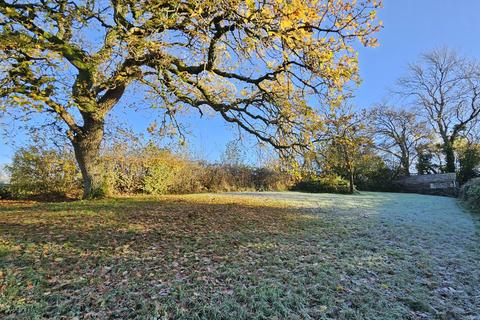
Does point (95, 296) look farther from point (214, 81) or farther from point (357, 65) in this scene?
point (214, 81)

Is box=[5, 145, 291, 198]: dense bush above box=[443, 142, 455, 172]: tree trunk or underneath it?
underneath

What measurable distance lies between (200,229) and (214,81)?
4.30 metres

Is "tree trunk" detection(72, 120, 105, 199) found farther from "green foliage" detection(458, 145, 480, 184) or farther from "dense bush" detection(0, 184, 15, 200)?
"green foliage" detection(458, 145, 480, 184)

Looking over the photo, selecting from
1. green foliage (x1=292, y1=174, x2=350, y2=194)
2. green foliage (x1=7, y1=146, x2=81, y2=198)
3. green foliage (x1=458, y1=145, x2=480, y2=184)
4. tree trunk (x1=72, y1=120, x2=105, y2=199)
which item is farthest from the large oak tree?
green foliage (x1=458, y1=145, x2=480, y2=184)

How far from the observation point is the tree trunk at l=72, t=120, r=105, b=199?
26.0 ft

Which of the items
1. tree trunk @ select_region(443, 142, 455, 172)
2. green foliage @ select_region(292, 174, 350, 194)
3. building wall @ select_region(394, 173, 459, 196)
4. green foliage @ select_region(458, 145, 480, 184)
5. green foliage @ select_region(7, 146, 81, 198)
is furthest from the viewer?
tree trunk @ select_region(443, 142, 455, 172)

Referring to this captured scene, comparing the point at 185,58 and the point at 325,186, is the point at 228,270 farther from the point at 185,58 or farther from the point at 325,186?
the point at 325,186

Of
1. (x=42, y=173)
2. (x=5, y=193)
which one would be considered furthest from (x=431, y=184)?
(x=5, y=193)

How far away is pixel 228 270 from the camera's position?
10.7 ft

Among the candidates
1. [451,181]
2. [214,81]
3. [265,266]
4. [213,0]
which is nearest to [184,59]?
[214,81]

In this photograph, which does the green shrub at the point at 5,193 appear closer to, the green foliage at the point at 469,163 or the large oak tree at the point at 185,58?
the large oak tree at the point at 185,58

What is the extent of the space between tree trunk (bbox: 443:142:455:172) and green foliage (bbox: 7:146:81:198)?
76.1ft

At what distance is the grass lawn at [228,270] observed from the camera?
2514 mm

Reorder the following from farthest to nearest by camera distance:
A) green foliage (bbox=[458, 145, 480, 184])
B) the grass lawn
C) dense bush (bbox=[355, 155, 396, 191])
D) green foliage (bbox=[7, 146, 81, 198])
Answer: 1. green foliage (bbox=[458, 145, 480, 184])
2. dense bush (bbox=[355, 155, 396, 191])
3. green foliage (bbox=[7, 146, 81, 198])
4. the grass lawn
